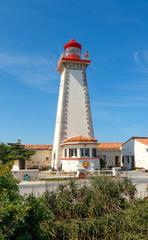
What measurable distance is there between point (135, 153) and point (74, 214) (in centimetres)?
3246

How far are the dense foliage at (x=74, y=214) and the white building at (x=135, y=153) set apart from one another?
89.2 feet

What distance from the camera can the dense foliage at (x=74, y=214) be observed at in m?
5.24

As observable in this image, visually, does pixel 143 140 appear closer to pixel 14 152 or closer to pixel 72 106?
pixel 72 106

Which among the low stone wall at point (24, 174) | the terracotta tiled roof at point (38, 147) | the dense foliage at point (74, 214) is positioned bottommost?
the low stone wall at point (24, 174)

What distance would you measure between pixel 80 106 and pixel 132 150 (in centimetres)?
1155

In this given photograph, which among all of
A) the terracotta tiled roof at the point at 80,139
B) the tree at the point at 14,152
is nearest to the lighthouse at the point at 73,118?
the terracotta tiled roof at the point at 80,139

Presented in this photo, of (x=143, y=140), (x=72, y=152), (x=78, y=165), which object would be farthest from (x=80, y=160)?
(x=143, y=140)

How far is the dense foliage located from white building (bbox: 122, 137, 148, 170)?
89.2ft

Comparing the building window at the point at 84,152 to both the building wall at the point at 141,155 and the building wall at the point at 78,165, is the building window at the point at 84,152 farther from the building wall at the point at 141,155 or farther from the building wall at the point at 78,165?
the building wall at the point at 141,155

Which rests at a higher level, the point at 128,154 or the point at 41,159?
the point at 128,154

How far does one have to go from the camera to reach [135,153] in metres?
40.1

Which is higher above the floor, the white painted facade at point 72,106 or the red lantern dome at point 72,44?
the red lantern dome at point 72,44

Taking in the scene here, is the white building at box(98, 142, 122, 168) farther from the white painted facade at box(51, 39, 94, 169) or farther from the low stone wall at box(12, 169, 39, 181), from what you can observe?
the low stone wall at box(12, 169, 39, 181)

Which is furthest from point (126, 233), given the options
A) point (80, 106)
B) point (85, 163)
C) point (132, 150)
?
point (132, 150)
